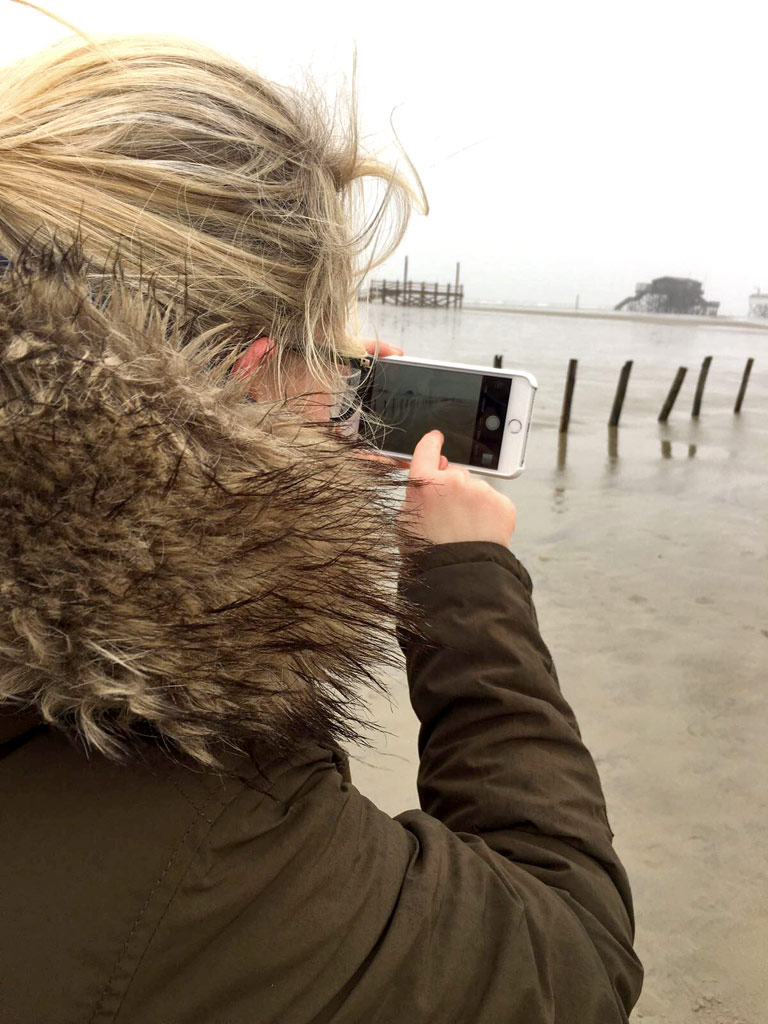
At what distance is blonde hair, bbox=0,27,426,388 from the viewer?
955 millimetres

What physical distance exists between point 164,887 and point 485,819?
502 mm

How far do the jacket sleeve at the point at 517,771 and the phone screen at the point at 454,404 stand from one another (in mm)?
632

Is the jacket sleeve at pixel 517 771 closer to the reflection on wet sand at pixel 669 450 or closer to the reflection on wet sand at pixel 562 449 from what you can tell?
the reflection on wet sand at pixel 562 449

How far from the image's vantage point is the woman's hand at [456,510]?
130cm

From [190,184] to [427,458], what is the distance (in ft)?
2.03

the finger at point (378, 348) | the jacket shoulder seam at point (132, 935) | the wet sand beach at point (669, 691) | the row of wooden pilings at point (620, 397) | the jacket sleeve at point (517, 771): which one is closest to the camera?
the jacket shoulder seam at point (132, 935)

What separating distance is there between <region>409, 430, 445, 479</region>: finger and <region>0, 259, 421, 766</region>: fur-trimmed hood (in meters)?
0.51

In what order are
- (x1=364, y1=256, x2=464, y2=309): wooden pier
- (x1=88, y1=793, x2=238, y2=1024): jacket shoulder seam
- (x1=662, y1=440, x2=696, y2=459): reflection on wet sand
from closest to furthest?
(x1=88, y1=793, x2=238, y2=1024): jacket shoulder seam → (x1=662, y1=440, x2=696, y2=459): reflection on wet sand → (x1=364, y1=256, x2=464, y2=309): wooden pier

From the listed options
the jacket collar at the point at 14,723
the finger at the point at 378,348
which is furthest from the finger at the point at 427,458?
the jacket collar at the point at 14,723

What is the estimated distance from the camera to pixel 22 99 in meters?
1.03

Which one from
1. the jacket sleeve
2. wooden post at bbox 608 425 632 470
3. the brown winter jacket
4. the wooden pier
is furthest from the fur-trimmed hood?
the wooden pier

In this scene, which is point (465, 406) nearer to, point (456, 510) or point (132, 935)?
point (456, 510)

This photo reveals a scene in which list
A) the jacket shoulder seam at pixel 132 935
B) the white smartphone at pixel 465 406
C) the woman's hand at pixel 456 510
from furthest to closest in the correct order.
A: the white smartphone at pixel 465 406, the woman's hand at pixel 456 510, the jacket shoulder seam at pixel 132 935

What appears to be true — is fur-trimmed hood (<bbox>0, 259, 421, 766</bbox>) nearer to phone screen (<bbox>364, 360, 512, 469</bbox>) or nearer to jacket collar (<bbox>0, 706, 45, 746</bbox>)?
jacket collar (<bbox>0, 706, 45, 746</bbox>)
